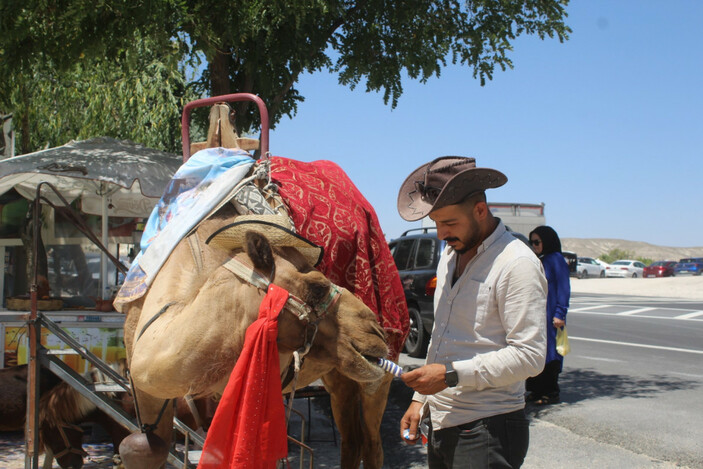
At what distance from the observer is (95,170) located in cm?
611

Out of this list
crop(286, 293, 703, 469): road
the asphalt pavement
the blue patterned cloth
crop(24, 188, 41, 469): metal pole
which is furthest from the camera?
crop(286, 293, 703, 469): road

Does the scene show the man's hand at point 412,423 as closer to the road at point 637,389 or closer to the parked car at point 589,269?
the road at point 637,389

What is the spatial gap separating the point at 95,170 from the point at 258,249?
13.2ft

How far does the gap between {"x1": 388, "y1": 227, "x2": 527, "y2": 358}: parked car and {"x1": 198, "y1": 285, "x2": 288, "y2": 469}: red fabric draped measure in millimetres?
8489

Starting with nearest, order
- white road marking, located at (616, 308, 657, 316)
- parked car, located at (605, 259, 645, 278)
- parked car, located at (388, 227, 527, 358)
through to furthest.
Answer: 1. parked car, located at (388, 227, 527, 358)
2. white road marking, located at (616, 308, 657, 316)
3. parked car, located at (605, 259, 645, 278)

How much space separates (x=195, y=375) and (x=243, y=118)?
489 centimetres

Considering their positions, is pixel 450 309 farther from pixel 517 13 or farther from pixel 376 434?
pixel 517 13

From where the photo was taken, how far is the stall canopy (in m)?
6.03

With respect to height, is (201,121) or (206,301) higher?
(201,121)

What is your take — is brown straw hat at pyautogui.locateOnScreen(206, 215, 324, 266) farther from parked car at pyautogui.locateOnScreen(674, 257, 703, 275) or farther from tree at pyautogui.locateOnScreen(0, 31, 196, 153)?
parked car at pyautogui.locateOnScreen(674, 257, 703, 275)

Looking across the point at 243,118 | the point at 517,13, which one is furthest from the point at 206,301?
the point at 517,13

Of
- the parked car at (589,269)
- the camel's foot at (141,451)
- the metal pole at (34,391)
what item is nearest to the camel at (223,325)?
the camel's foot at (141,451)

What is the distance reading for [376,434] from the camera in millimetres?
4441

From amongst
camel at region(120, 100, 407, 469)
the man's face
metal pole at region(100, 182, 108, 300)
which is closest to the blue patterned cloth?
camel at region(120, 100, 407, 469)
